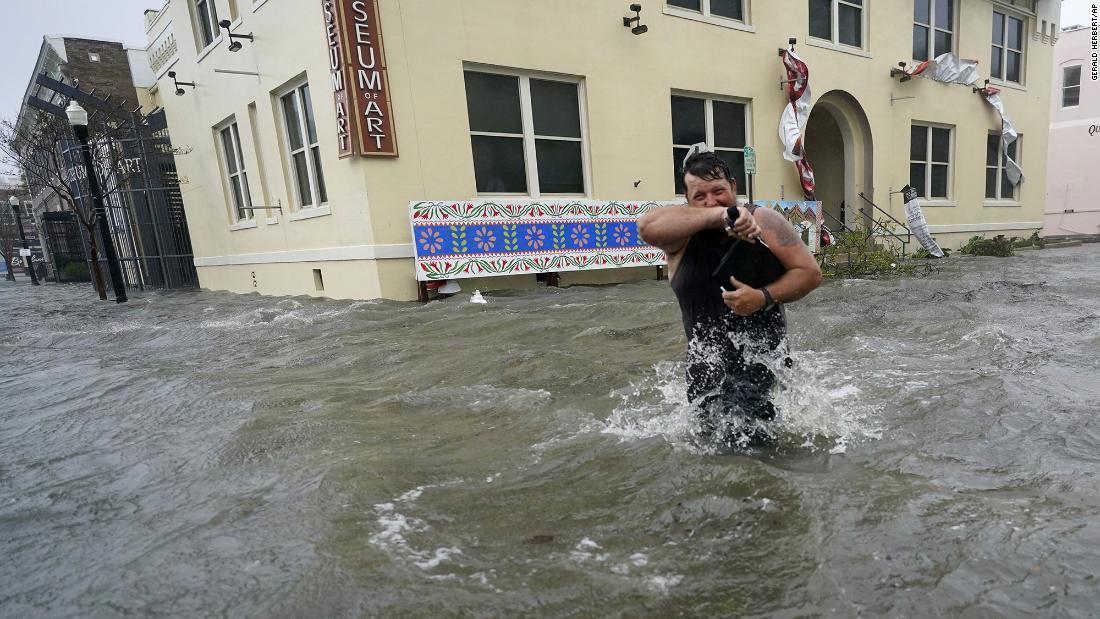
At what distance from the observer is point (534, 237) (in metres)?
8.80

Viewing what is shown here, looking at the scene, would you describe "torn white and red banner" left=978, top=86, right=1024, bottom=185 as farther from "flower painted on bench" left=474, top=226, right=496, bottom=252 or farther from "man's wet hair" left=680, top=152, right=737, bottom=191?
"man's wet hair" left=680, top=152, right=737, bottom=191

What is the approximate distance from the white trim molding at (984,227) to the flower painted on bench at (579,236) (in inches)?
407

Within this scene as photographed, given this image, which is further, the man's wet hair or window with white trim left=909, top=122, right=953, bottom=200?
window with white trim left=909, top=122, right=953, bottom=200

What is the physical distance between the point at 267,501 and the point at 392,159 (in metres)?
6.29

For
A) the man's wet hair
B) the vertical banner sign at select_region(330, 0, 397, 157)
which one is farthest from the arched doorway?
the man's wet hair

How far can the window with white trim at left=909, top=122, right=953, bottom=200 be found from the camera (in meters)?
14.6

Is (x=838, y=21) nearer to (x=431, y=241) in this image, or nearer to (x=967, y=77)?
(x=967, y=77)

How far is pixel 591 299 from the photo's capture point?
7.77 m

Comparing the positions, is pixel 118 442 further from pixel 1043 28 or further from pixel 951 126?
pixel 1043 28

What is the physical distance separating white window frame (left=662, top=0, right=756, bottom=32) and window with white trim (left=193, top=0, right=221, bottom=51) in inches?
332

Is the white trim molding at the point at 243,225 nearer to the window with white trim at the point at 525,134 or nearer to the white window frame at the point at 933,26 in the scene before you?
the window with white trim at the point at 525,134

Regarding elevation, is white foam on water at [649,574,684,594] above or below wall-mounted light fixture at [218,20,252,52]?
below

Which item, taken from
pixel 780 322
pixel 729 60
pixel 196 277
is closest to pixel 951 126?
pixel 729 60

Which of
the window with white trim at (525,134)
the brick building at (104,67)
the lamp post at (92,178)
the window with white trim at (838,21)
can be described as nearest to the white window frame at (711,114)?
the window with white trim at (525,134)
